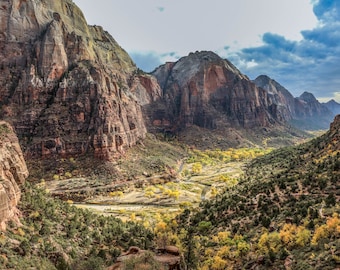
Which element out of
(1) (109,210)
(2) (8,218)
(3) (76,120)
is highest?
(3) (76,120)

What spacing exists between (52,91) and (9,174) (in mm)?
104299

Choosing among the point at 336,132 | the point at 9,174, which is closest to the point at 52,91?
the point at 9,174

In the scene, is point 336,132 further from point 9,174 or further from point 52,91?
point 52,91

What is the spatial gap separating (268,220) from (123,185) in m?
82.9

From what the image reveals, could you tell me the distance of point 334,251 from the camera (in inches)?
1209

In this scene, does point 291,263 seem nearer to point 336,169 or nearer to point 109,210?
point 336,169

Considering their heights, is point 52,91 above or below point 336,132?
above

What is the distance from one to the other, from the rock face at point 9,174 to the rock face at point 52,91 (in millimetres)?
77262

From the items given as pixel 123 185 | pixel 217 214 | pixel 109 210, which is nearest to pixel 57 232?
pixel 217 214

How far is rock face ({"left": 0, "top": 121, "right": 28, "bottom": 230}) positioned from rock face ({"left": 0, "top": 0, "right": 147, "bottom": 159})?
77262mm

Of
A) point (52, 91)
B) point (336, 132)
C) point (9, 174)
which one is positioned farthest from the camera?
point (52, 91)

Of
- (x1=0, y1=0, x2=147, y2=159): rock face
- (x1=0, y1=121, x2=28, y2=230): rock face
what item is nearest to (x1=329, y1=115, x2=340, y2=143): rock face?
(x1=0, y1=121, x2=28, y2=230): rock face

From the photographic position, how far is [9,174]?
158 feet

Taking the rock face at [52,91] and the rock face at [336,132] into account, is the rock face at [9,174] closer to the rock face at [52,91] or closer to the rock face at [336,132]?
the rock face at [336,132]
